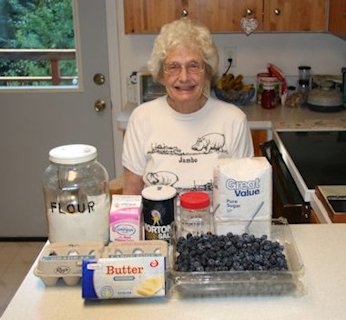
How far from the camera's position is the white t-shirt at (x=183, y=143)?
A: 1.85 m

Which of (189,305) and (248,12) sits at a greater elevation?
(248,12)

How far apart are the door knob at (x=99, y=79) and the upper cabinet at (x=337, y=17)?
132cm

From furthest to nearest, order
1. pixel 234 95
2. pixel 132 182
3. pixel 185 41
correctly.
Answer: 1. pixel 234 95
2. pixel 132 182
3. pixel 185 41

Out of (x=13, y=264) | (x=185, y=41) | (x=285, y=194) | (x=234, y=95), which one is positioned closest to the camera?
(x=185, y=41)

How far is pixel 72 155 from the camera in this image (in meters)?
1.14

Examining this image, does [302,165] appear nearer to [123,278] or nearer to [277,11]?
[277,11]

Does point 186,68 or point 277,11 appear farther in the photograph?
point 277,11

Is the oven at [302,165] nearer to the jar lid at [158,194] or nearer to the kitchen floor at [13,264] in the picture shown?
the jar lid at [158,194]

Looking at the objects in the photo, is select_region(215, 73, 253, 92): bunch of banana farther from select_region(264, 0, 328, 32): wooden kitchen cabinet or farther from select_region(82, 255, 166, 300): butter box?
select_region(82, 255, 166, 300): butter box

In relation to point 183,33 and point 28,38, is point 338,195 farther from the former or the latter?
point 28,38

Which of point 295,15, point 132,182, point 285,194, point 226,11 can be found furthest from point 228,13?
point 132,182

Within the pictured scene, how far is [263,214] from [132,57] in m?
2.17

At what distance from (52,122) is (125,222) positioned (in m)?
2.14

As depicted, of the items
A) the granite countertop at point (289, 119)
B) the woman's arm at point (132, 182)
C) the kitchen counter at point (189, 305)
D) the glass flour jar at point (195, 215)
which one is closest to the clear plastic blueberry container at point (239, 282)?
the kitchen counter at point (189, 305)
